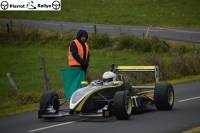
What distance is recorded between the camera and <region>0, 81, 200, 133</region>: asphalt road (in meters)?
16.4

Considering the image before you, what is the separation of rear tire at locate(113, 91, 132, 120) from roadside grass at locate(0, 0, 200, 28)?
44.4 m

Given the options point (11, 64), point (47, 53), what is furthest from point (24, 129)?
point (47, 53)

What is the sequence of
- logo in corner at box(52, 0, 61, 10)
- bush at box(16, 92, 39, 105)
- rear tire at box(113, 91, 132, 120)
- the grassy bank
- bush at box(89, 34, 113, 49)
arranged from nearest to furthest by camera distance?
rear tire at box(113, 91, 132, 120) → bush at box(16, 92, 39, 105) → the grassy bank → bush at box(89, 34, 113, 49) → logo in corner at box(52, 0, 61, 10)

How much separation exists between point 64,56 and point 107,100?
91.4 feet

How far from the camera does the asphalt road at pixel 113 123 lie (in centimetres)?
1644

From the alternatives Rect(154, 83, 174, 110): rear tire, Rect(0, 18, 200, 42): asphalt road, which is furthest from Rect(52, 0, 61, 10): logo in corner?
Rect(154, 83, 174, 110): rear tire

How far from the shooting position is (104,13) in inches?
2879

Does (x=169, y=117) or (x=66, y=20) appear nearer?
(x=169, y=117)

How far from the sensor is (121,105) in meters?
17.5

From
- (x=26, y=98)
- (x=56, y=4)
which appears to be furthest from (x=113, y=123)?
(x=56, y=4)

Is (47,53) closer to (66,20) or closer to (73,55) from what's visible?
(66,20)

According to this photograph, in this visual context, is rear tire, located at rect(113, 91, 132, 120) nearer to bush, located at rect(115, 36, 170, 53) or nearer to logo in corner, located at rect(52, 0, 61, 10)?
bush, located at rect(115, 36, 170, 53)

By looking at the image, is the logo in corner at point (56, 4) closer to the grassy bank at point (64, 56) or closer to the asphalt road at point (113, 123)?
the grassy bank at point (64, 56)

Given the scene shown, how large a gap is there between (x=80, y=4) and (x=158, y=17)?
14.9 metres
